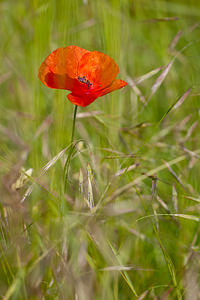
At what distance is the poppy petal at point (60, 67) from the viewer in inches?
26.1

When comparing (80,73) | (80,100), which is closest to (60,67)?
(80,100)

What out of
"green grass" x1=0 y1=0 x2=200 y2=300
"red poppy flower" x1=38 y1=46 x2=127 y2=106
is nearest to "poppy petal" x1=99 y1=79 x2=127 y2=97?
"red poppy flower" x1=38 y1=46 x2=127 y2=106

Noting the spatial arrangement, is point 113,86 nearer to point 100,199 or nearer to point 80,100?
point 80,100

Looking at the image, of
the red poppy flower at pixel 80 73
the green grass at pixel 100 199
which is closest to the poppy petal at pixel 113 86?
the red poppy flower at pixel 80 73

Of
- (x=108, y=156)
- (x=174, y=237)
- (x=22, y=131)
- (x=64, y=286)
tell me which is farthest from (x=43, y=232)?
(x=22, y=131)

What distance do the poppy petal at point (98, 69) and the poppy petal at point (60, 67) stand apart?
16mm

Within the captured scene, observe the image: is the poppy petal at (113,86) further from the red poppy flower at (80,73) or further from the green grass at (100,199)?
the green grass at (100,199)

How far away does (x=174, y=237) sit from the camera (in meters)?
0.89

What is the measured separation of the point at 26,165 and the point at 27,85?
36cm

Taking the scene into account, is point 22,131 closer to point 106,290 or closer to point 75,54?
point 75,54

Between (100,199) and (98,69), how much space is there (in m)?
0.28

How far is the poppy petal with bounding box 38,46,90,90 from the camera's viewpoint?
66 cm

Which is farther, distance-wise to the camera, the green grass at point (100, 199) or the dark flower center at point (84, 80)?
the dark flower center at point (84, 80)

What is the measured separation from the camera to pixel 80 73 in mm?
827
